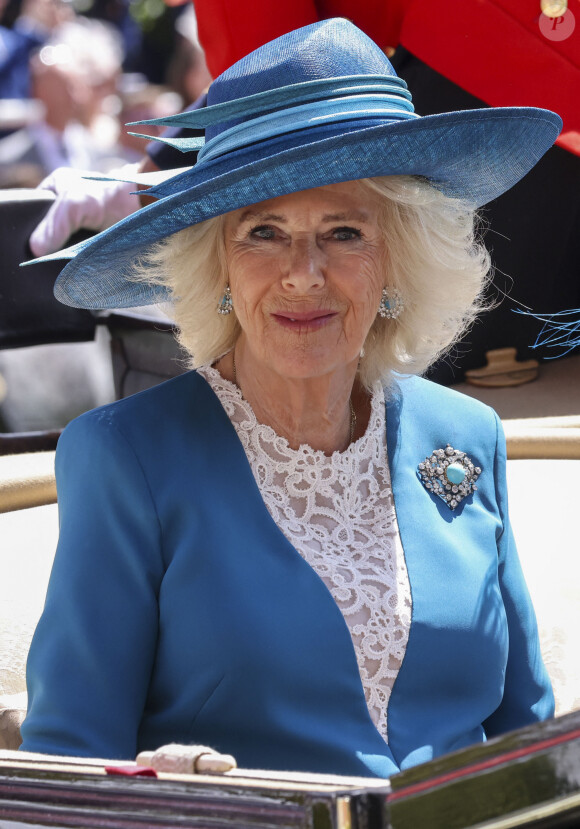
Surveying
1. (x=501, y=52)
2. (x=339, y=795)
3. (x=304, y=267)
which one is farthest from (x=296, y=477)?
(x=501, y=52)

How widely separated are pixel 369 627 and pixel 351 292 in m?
0.48

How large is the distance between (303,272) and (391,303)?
0.26 metres

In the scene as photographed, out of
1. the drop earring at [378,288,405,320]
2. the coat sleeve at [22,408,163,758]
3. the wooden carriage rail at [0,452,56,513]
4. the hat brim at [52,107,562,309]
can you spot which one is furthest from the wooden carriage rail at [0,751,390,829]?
the wooden carriage rail at [0,452,56,513]

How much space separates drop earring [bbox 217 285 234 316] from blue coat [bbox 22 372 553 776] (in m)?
0.15

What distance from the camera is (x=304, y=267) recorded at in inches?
61.3

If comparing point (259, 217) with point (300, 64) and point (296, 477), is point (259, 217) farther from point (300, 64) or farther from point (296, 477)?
point (296, 477)

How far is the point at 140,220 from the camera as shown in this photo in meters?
1.52

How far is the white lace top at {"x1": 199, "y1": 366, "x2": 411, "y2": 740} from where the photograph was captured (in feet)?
5.08

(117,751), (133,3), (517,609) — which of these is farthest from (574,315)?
(133,3)

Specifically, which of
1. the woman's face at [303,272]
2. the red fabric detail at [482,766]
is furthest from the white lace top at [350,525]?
the red fabric detail at [482,766]

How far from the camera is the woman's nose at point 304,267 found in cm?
155

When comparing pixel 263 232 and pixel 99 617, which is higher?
pixel 263 232


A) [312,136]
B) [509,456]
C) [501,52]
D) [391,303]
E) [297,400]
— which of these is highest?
[501,52]

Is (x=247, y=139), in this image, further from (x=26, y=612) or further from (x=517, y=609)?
(x=26, y=612)
